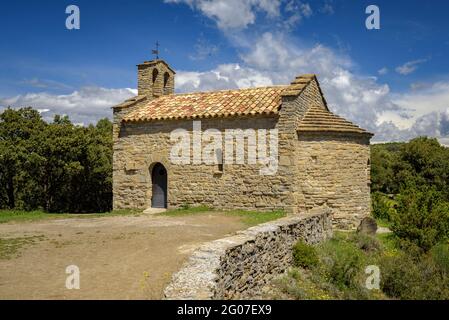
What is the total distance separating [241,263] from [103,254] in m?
2.95

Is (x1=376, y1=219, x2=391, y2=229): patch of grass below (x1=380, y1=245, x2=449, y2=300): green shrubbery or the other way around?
the other way around

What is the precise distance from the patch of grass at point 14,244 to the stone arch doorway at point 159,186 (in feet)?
21.4

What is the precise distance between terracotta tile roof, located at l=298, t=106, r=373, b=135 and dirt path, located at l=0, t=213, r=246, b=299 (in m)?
4.51

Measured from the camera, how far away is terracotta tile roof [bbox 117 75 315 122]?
14.3m

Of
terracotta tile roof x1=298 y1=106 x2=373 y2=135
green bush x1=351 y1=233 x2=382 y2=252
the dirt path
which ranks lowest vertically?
green bush x1=351 y1=233 x2=382 y2=252

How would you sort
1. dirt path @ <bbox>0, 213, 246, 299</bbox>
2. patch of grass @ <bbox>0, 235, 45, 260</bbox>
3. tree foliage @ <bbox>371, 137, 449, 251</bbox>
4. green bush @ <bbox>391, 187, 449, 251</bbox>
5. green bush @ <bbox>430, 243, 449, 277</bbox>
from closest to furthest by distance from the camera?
dirt path @ <bbox>0, 213, 246, 299</bbox>, patch of grass @ <bbox>0, 235, 45, 260</bbox>, green bush @ <bbox>430, 243, 449, 277</bbox>, green bush @ <bbox>391, 187, 449, 251</bbox>, tree foliage @ <bbox>371, 137, 449, 251</bbox>

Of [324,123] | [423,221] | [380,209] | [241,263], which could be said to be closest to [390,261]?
[423,221]

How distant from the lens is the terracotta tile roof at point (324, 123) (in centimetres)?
1391

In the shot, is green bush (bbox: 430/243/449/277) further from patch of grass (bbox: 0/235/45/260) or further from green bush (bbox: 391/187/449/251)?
patch of grass (bbox: 0/235/45/260)

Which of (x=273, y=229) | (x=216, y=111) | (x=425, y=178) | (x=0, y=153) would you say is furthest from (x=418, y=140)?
(x=0, y=153)

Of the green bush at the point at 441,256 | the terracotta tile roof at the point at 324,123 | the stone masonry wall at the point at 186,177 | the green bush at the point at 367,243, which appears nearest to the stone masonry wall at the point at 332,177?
the terracotta tile roof at the point at 324,123

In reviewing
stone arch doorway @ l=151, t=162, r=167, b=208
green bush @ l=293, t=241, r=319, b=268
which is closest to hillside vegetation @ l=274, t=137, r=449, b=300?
green bush @ l=293, t=241, r=319, b=268

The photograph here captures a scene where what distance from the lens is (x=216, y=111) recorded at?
584 inches
